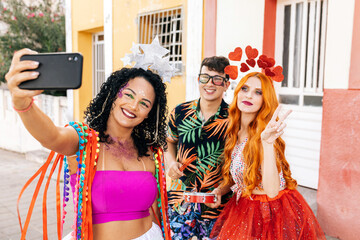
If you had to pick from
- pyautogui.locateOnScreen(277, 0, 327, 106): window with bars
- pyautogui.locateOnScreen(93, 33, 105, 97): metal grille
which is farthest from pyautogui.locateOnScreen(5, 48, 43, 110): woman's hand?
pyautogui.locateOnScreen(93, 33, 105, 97): metal grille

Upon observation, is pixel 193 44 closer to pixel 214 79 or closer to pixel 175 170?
pixel 214 79

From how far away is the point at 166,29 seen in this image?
18.8 feet

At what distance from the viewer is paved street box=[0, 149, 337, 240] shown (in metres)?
3.97

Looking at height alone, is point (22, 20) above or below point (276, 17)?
above

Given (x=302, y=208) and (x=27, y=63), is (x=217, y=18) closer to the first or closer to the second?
(x=302, y=208)

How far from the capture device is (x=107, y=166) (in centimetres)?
168

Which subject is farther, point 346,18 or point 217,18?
point 217,18

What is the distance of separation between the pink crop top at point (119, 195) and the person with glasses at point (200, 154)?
0.79 metres

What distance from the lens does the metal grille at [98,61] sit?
27.0 feet

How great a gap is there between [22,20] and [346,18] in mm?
8888

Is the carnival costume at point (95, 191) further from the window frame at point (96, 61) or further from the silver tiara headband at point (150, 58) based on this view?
the window frame at point (96, 61)

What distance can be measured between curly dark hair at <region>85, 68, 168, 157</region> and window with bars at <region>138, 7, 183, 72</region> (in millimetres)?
3540

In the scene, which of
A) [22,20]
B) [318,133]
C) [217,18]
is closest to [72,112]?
[22,20]

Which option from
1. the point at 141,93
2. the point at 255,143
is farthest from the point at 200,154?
the point at 141,93
